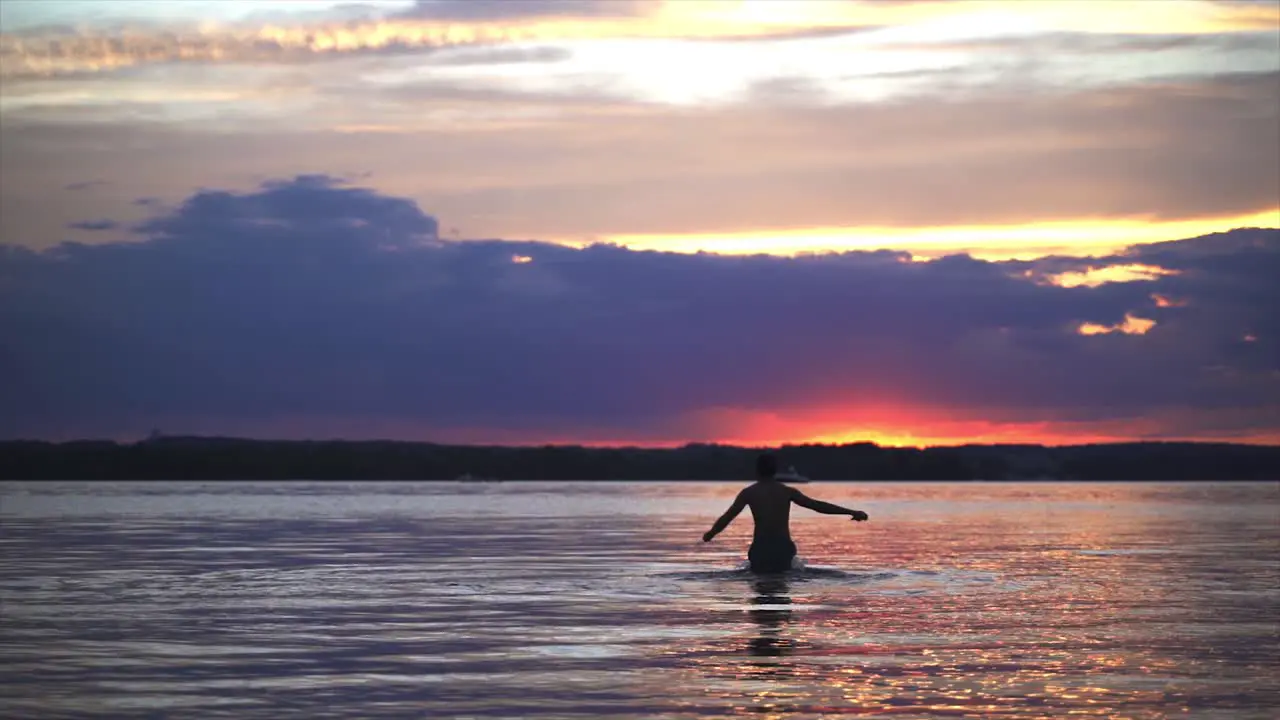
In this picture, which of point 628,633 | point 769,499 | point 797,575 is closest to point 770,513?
point 769,499

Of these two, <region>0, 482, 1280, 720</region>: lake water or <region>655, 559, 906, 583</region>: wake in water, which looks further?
<region>655, 559, 906, 583</region>: wake in water

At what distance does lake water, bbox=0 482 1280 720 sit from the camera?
627 inches

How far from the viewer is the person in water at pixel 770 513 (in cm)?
2997

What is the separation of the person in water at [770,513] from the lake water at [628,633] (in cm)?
64

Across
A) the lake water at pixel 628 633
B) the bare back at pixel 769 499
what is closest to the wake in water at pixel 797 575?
the lake water at pixel 628 633

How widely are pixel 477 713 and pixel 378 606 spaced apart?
11.1 m

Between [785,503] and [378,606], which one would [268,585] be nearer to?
[378,606]

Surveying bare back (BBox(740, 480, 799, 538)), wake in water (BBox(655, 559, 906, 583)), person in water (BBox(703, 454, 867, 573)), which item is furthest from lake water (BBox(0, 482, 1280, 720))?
bare back (BBox(740, 480, 799, 538))

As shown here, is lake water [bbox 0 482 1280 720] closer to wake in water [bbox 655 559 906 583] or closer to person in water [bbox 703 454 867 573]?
wake in water [bbox 655 559 906 583]

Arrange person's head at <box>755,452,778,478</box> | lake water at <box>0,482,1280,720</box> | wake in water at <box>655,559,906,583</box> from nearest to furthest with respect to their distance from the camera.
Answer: lake water at <box>0,482,1280,720</box> → person's head at <box>755,452,778,478</box> → wake in water at <box>655,559,906,583</box>

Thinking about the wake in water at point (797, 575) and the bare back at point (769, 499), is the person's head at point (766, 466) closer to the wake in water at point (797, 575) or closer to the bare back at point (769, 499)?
the bare back at point (769, 499)

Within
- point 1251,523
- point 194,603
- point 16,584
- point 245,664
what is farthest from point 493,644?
point 1251,523

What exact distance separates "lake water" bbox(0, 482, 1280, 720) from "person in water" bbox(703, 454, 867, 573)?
636mm

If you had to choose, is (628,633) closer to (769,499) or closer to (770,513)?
(769,499)
